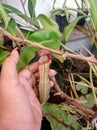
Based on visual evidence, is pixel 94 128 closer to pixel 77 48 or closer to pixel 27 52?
pixel 27 52

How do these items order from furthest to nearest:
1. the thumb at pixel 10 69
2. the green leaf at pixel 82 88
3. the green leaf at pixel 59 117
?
the green leaf at pixel 82 88 → the green leaf at pixel 59 117 → the thumb at pixel 10 69

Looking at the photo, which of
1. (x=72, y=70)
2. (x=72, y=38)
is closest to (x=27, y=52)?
(x=72, y=70)

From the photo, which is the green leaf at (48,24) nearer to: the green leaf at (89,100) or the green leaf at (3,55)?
the green leaf at (3,55)

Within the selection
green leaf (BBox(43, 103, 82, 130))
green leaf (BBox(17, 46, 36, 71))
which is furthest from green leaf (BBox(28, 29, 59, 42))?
green leaf (BBox(43, 103, 82, 130))

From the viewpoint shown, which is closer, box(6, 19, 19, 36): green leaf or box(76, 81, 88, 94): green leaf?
box(6, 19, 19, 36): green leaf

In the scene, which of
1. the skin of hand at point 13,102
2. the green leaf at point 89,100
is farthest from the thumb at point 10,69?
the green leaf at point 89,100

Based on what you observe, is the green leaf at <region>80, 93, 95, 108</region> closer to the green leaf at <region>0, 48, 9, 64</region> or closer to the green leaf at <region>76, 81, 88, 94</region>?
the green leaf at <region>76, 81, 88, 94</region>

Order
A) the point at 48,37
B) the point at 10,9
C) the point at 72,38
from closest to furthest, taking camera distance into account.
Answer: the point at 48,37 < the point at 10,9 < the point at 72,38
